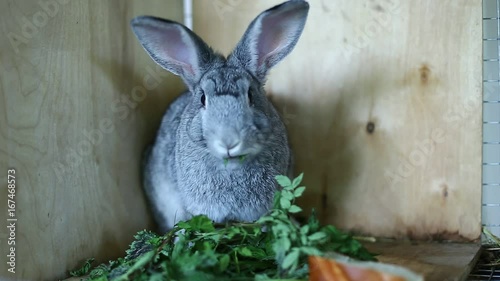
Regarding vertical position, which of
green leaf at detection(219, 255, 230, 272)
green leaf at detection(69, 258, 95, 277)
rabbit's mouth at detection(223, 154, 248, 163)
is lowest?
Answer: green leaf at detection(69, 258, 95, 277)

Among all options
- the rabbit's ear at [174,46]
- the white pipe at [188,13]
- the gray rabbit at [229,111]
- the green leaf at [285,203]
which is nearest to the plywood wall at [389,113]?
the white pipe at [188,13]

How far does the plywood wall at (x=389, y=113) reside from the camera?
213cm

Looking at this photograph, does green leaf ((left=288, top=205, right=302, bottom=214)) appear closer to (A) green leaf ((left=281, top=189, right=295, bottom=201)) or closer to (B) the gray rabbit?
(A) green leaf ((left=281, top=189, right=295, bottom=201))

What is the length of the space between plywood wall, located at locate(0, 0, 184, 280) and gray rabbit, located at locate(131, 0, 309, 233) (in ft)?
0.75

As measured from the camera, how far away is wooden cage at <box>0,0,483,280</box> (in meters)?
1.83

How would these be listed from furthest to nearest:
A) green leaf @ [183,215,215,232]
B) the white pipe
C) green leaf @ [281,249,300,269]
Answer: the white pipe
green leaf @ [183,215,215,232]
green leaf @ [281,249,300,269]

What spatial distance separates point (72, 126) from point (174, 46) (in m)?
0.40

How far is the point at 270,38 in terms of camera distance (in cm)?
191

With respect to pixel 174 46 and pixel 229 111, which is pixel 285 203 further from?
pixel 174 46

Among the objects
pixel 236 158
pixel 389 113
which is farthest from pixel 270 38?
pixel 389 113

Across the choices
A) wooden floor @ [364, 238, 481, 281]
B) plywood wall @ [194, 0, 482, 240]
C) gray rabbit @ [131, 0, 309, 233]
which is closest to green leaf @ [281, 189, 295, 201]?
gray rabbit @ [131, 0, 309, 233]

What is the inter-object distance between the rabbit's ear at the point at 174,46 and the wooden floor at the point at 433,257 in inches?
32.5

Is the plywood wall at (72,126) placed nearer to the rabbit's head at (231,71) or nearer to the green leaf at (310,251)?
the rabbit's head at (231,71)

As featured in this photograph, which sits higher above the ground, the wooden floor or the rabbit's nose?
the rabbit's nose
